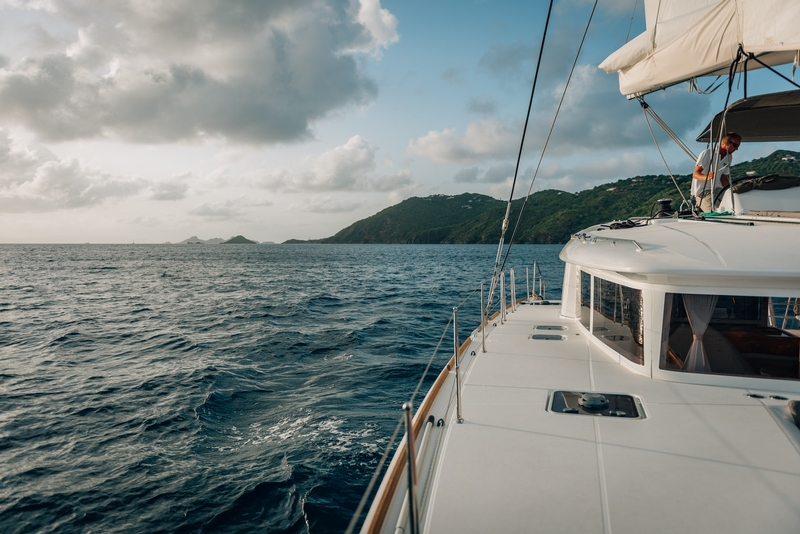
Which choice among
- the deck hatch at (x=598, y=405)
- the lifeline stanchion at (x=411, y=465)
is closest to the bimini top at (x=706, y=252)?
the deck hatch at (x=598, y=405)

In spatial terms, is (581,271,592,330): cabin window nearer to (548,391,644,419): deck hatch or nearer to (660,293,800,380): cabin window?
(660,293,800,380): cabin window

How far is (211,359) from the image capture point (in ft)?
38.7

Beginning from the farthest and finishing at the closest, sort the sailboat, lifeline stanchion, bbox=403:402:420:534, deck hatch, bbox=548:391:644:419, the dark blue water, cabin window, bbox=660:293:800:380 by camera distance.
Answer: the dark blue water
cabin window, bbox=660:293:800:380
deck hatch, bbox=548:391:644:419
the sailboat
lifeline stanchion, bbox=403:402:420:534

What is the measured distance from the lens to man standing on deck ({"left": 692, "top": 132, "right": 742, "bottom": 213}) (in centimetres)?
645

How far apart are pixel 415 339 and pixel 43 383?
9.40m

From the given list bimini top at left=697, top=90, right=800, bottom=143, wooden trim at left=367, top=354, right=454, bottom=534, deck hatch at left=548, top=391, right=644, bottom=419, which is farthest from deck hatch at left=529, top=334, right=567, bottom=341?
bimini top at left=697, top=90, right=800, bottom=143

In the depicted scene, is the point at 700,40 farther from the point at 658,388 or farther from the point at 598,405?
the point at 598,405

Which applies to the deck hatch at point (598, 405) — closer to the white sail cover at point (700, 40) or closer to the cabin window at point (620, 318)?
the cabin window at point (620, 318)

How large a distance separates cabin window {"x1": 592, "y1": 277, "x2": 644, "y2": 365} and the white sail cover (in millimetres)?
3235

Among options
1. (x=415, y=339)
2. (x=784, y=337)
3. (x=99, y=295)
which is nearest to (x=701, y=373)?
(x=784, y=337)

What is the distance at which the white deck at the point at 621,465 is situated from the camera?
2.77 metres

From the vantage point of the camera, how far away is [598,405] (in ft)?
14.0

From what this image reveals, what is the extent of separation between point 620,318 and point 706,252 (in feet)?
4.46

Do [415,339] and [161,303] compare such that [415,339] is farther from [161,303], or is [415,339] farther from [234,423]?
[161,303]
